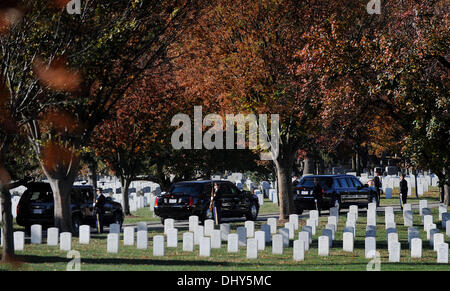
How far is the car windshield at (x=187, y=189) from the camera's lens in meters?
26.4

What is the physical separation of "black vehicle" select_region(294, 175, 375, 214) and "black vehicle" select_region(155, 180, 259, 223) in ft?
11.7

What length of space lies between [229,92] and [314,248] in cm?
868

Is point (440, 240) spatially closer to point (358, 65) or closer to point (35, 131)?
point (358, 65)

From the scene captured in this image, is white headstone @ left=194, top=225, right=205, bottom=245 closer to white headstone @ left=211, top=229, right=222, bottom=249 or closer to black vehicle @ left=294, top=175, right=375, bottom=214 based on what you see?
white headstone @ left=211, top=229, right=222, bottom=249

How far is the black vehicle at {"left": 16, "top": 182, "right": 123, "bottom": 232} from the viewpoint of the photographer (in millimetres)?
23688

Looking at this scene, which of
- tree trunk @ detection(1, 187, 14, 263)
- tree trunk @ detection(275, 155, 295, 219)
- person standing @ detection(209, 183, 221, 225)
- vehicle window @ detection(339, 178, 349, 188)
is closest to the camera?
tree trunk @ detection(1, 187, 14, 263)

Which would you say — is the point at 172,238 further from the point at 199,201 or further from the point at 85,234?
the point at 199,201

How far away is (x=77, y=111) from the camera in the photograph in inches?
845

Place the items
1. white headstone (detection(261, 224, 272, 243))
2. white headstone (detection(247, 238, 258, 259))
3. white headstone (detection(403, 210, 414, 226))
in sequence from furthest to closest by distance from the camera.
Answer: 1. white headstone (detection(403, 210, 414, 226))
2. white headstone (detection(261, 224, 272, 243))
3. white headstone (detection(247, 238, 258, 259))

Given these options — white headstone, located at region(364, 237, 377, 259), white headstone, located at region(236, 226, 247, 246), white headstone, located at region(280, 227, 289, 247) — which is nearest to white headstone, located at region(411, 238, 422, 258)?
white headstone, located at region(364, 237, 377, 259)

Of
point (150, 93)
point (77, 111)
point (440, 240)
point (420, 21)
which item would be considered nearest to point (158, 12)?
point (77, 111)

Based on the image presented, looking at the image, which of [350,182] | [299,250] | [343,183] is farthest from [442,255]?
[350,182]

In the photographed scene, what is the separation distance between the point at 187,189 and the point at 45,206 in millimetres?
5204

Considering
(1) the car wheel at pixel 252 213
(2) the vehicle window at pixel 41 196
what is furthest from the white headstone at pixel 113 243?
(1) the car wheel at pixel 252 213
